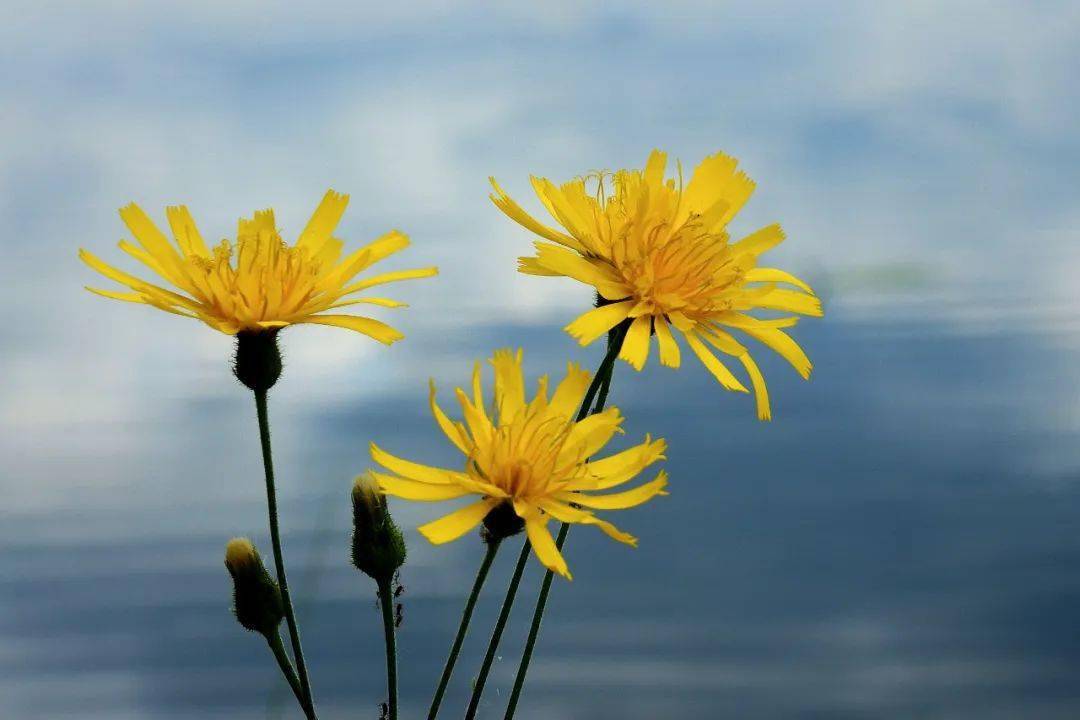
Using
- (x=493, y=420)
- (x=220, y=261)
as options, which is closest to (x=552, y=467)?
(x=493, y=420)

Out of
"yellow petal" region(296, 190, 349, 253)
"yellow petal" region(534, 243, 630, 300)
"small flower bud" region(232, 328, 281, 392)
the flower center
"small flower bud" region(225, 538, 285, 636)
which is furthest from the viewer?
"yellow petal" region(296, 190, 349, 253)

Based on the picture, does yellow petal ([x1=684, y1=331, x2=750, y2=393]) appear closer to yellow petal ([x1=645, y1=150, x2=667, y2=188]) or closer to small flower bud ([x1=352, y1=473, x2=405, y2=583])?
yellow petal ([x1=645, y1=150, x2=667, y2=188])

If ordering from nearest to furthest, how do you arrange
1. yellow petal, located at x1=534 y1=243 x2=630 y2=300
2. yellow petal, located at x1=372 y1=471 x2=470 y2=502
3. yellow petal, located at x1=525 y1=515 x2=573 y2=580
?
yellow petal, located at x1=525 y1=515 x2=573 y2=580 → yellow petal, located at x1=372 y1=471 x2=470 y2=502 → yellow petal, located at x1=534 y1=243 x2=630 y2=300

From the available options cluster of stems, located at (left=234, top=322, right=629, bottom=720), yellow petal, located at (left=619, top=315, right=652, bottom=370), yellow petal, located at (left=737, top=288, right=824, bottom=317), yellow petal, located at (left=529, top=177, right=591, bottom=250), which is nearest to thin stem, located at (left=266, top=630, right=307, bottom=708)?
cluster of stems, located at (left=234, top=322, right=629, bottom=720)

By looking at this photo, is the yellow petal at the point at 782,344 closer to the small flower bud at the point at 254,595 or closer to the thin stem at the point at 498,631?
the thin stem at the point at 498,631

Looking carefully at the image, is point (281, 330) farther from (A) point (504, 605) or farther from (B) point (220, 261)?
(A) point (504, 605)

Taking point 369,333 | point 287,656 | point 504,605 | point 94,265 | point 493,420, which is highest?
point 94,265

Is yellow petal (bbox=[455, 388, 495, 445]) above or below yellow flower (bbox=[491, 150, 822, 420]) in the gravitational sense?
below
